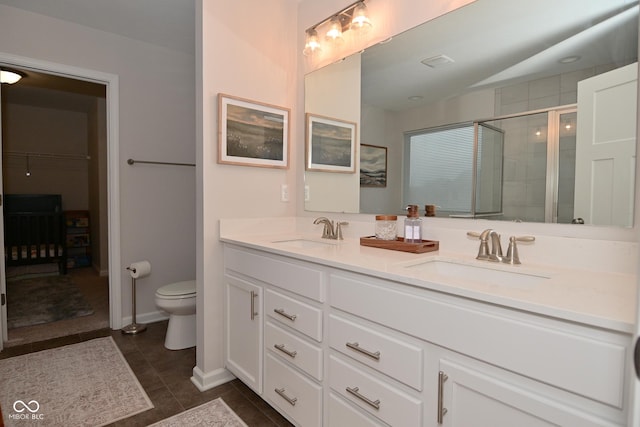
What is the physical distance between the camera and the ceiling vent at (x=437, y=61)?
1620 millimetres

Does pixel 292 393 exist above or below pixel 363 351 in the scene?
below

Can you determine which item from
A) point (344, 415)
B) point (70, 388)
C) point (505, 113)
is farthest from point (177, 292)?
point (505, 113)

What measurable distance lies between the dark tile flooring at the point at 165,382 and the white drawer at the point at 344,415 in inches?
19.4

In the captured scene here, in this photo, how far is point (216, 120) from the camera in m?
2.02

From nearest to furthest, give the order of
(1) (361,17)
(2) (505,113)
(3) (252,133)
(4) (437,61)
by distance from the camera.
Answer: (2) (505,113) < (4) (437,61) < (1) (361,17) < (3) (252,133)

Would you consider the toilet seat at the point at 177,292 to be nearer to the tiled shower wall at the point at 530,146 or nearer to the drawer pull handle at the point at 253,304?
the drawer pull handle at the point at 253,304

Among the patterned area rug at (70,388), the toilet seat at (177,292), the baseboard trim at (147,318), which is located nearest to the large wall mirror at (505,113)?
the toilet seat at (177,292)

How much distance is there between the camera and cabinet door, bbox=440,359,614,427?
0.77 m

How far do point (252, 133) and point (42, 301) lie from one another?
313cm

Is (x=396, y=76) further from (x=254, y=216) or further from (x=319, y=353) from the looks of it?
(x=319, y=353)

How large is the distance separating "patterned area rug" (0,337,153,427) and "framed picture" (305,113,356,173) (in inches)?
66.3

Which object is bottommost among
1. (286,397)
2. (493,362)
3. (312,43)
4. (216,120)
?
(286,397)

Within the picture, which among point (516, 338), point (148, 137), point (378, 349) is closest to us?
point (516, 338)

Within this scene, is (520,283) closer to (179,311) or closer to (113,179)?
(179,311)
